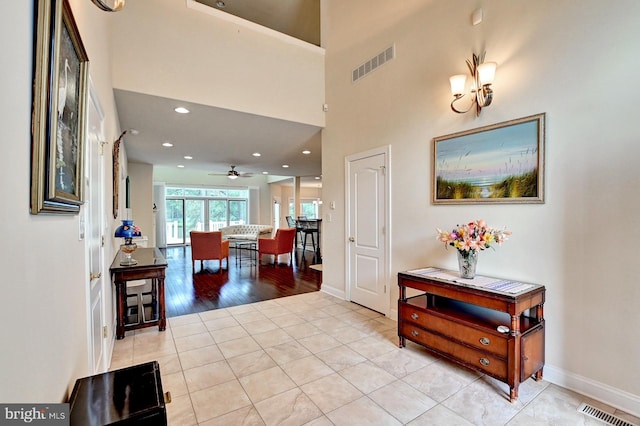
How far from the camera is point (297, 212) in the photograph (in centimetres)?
1072

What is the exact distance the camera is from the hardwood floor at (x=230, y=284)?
173 inches

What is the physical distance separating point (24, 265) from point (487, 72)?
10.1ft

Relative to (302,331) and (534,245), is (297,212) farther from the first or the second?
(534,245)

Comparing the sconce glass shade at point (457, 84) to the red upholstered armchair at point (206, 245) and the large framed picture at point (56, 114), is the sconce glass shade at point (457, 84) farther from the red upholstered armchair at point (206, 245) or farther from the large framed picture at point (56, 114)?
the red upholstered armchair at point (206, 245)

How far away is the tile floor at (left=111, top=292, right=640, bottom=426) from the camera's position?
1942 millimetres

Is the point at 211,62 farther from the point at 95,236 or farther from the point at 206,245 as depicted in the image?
the point at 206,245

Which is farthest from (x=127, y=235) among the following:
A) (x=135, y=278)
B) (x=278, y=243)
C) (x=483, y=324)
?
(x=278, y=243)

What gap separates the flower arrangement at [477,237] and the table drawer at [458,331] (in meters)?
0.62

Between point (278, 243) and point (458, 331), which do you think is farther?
point (278, 243)

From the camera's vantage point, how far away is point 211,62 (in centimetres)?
369

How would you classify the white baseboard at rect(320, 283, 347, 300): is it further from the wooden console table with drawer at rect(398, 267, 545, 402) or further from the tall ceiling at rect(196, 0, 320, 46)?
the tall ceiling at rect(196, 0, 320, 46)

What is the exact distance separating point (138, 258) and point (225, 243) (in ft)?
10.9

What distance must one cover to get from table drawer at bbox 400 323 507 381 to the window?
33.3 feet

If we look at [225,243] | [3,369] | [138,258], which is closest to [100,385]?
[3,369]
